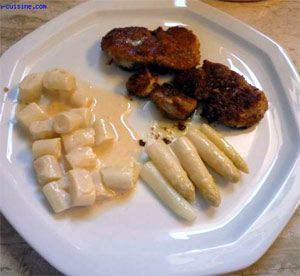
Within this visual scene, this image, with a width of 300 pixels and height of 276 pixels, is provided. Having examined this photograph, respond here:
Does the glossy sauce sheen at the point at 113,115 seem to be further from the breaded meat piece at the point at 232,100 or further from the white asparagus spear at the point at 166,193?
the breaded meat piece at the point at 232,100

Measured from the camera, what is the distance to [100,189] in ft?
4.96

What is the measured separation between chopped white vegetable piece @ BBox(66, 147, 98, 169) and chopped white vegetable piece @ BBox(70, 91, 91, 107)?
→ 0.24 metres

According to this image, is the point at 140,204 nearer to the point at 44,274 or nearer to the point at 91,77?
the point at 44,274

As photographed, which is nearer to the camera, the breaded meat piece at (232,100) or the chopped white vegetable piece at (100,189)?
the chopped white vegetable piece at (100,189)

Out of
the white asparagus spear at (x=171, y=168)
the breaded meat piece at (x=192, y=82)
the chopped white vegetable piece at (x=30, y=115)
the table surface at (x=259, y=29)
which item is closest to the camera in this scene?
the table surface at (x=259, y=29)

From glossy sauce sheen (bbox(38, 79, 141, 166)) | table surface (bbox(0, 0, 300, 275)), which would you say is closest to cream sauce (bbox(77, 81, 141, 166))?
glossy sauce sheen (bbox(38, 79, 141, 166))

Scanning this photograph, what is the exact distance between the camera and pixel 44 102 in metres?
1.79

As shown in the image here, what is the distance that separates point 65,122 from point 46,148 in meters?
0.12

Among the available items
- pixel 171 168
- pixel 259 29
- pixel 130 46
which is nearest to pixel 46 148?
pixel 171 168

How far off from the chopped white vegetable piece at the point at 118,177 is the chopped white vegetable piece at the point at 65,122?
0.21 metres

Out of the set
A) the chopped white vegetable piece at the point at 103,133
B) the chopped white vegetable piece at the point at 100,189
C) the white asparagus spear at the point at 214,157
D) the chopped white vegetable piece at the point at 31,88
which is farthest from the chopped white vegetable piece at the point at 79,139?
the white asparagus spear at the point at 214,157

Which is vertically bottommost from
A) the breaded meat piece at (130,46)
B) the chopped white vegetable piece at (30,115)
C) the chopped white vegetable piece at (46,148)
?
the chopped white vegetable piece at (46,148)

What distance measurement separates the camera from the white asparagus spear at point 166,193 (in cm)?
151

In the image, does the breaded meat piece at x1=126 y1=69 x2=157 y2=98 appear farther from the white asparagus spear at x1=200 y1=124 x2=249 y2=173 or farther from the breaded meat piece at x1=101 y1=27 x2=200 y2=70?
the white asparagus spear at x1=200 y1=124 x2=249 y2=173
